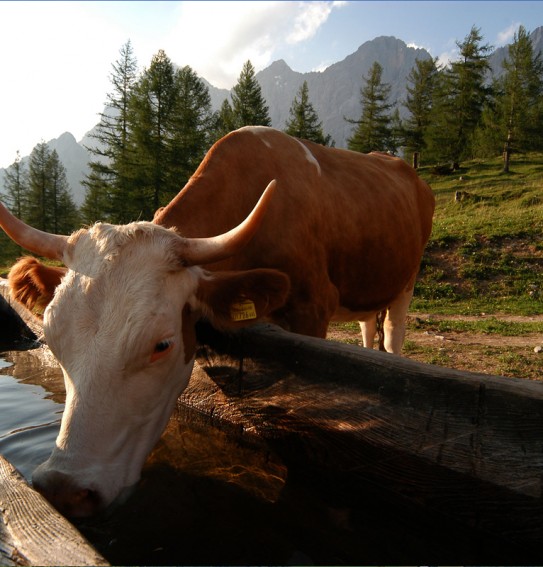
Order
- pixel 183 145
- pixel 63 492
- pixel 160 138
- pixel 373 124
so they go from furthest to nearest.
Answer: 1. pixel 373 124
2. pixel 160 138
3. pixel 183 145
4. pixel 63 492

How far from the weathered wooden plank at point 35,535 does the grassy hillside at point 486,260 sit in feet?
28.4

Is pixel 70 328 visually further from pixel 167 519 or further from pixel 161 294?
pixel 167 519

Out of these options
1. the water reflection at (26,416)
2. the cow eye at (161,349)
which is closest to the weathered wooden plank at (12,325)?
the water reflection at (26,416)

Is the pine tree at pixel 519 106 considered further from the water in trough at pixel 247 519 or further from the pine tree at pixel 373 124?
the water in trough at pixel 247 519

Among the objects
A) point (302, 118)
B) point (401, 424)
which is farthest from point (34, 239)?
point (302, 118)

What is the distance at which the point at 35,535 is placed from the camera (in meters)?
1.29

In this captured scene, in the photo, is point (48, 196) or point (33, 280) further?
point (48, 196)

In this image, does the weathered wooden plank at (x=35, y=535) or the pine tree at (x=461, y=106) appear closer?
the weathered wooden plank at (x=35, y=535)

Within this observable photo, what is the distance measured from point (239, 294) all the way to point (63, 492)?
1167 millimetres

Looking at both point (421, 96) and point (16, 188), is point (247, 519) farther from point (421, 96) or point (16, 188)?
point (16, 188)

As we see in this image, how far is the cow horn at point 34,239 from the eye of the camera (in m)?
2.41

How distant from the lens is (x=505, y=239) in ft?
41.0

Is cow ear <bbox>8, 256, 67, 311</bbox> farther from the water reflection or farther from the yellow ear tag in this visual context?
the yellow ear tag

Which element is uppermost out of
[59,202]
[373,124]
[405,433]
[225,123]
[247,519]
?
[373,124]
